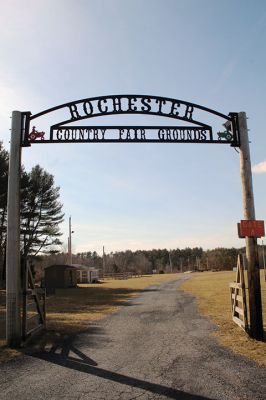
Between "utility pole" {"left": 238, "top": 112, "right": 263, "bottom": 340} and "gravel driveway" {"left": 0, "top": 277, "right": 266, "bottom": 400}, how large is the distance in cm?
101

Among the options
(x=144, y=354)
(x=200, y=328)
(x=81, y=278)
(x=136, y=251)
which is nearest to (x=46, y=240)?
(x=81, y=278)

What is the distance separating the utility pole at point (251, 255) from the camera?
354 inches

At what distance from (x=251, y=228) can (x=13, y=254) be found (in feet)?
17.0

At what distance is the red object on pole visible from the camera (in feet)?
30.2

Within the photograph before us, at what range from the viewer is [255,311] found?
29.6 ft

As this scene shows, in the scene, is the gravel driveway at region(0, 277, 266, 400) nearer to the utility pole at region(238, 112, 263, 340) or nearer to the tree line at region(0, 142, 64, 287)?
the utility pole at region(238, 112, 263, 340)

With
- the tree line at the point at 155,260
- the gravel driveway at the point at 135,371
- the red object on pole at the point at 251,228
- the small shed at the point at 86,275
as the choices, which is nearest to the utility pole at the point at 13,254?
the gravel driveway at the point at 135,371

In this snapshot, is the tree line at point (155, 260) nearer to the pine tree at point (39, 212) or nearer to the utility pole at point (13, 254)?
the pine tree at point (39, 212)

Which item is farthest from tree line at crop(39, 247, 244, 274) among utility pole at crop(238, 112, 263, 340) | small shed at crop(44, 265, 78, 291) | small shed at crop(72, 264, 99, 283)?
utility pole at crop(238, 112, 263, 340)

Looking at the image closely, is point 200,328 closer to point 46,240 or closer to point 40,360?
point 40,360

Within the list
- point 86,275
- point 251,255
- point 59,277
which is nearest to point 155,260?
point 86,275

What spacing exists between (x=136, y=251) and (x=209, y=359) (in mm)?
163596

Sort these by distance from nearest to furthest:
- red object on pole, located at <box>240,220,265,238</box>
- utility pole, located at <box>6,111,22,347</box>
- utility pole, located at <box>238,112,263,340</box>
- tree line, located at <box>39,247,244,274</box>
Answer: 1. utility pole, located at <box>6,111,22,347</box>
2. utility pole, located at <box>238,112,263,340</box>
3. red object on pole, located at <box>240,220,265,238</box>
4. tree line, located at <box>39,247,244,274</box>

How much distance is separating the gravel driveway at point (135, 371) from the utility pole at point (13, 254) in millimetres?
910
